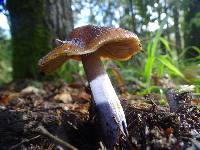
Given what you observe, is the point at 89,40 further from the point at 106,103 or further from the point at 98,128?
the point at 98,128

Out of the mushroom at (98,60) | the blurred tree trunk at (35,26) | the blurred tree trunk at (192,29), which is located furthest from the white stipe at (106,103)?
the blurred tree trunk at (192,29)

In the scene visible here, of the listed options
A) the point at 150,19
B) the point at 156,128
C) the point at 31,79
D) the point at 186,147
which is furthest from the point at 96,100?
the point at 31,79

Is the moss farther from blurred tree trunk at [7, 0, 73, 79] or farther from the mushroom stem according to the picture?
the mushroom stem

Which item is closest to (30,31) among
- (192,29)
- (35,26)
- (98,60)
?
(35,26)

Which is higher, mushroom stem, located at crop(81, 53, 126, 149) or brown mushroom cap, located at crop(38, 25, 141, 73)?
brown mushroom cap, located at crop(38, 25, 141, 73)

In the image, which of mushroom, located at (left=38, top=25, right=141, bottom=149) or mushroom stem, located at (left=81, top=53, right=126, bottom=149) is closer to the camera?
mushroom, located at (left=38, top=25, right=141, bottom=149)

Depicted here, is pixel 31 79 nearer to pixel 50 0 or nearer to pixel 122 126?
pixel 50 0

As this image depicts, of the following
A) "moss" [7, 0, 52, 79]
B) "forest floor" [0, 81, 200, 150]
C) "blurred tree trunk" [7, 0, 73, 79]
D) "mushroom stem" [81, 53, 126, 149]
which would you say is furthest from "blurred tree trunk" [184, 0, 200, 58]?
"mushroom stem" [81, 53, 126, 149]
